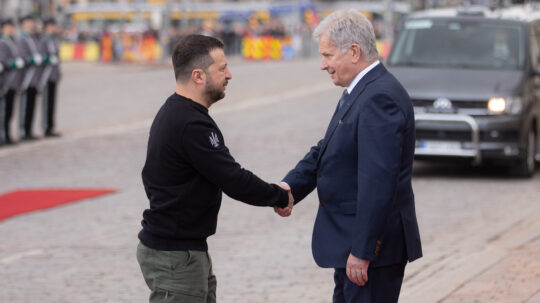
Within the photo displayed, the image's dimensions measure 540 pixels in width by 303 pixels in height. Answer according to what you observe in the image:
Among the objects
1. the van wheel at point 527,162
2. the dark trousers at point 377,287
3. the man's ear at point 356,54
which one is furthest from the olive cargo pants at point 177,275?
the van wheel at point 527,162

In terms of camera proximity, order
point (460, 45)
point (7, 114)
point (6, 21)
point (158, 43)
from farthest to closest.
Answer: point (158, 43) → point (7, 114) → point (6, 21) → point (460, 45)

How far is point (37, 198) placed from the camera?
12062 mm

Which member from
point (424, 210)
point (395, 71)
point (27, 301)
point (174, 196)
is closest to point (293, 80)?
point (395, 71)

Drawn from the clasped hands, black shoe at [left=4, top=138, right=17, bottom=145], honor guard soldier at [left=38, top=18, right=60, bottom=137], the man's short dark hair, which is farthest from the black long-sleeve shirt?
honor guard soldier at [left=38, top=18, right=60, bottom=137]

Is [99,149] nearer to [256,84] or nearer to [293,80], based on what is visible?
[256,84]

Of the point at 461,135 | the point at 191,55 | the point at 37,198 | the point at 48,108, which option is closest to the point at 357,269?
the point at 191,55

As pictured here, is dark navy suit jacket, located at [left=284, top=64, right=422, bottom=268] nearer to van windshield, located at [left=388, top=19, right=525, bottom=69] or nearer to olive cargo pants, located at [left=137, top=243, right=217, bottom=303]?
olive cargo pants, located at [left=137, top=243, right=217, bottom=303]

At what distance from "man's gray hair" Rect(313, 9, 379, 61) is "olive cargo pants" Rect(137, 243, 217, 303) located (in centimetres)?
103

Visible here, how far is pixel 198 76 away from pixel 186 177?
0.41 m

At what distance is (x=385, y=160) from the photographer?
4273mm

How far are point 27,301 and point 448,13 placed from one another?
29.4 ft

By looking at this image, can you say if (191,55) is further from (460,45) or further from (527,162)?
(460,45)

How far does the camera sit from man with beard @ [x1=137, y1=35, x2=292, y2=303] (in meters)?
4.45

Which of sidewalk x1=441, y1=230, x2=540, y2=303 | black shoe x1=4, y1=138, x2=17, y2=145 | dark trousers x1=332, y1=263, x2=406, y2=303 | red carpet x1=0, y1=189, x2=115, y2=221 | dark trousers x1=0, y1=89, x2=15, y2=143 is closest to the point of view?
dark trousers x1=332, y1=263, x2=406, y2=303
